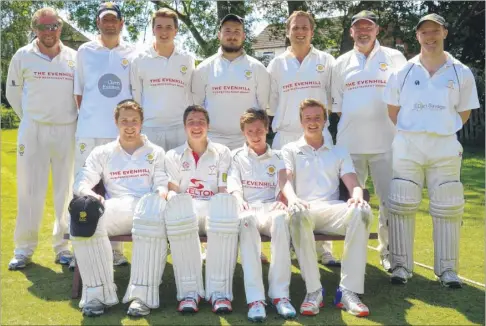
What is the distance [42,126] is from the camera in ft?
14.8

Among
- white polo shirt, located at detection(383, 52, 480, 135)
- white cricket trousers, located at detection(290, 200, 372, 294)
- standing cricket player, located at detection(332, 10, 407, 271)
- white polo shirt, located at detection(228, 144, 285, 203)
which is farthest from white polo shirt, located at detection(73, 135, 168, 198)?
white polo shirt, located at detection(383, 52, 480, 135)

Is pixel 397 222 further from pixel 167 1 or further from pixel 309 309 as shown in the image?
pixel 167 1

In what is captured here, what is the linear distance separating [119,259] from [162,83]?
1473 mm

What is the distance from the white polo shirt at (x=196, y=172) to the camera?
3955 mm

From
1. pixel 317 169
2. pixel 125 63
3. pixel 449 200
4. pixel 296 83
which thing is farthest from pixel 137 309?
pixel 449 200

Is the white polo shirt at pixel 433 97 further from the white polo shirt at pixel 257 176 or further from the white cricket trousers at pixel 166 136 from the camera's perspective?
the white cricket trousers at pixel 166 136

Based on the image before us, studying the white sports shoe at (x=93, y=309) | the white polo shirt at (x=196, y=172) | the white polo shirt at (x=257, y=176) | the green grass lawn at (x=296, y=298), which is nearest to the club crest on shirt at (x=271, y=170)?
the white polo shirt at (x=257, y=176)

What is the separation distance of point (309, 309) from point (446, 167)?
1.49 meters

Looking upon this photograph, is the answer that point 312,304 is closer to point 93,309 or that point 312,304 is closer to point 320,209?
point 320,209

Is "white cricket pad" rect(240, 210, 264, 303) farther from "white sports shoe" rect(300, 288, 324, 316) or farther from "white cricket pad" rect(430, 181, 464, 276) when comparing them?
"white cricket pad" rect(430, 181, 464, 276)

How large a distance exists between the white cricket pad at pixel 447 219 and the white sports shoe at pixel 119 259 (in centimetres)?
245

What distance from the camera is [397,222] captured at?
4.10 m

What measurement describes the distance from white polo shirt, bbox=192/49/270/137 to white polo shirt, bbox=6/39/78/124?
1.03 meters

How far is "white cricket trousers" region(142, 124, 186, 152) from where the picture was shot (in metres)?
4.43
